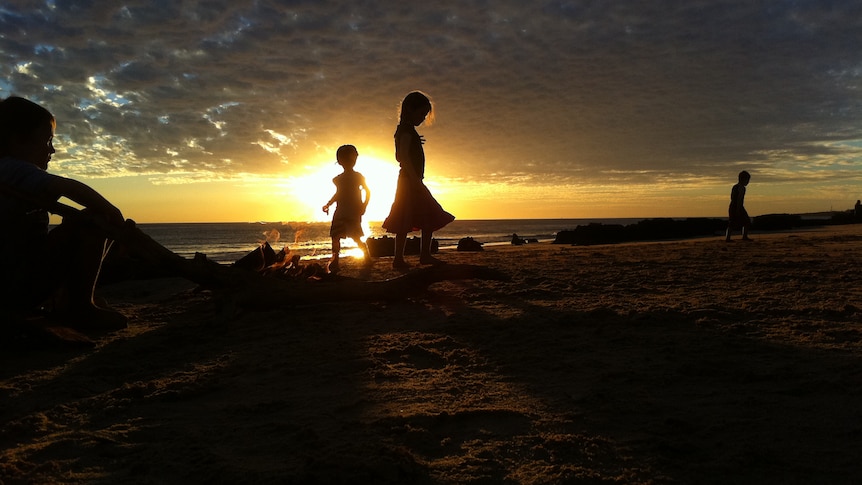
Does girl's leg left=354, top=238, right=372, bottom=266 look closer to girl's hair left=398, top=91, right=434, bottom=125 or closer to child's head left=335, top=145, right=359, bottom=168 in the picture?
child's head left=335, top=145, right=359, bottom=168

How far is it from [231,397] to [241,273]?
214 centimetres

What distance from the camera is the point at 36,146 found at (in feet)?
10.9

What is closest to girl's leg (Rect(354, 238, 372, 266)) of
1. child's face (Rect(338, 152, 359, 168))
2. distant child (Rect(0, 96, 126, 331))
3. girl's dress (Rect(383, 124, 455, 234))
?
child's face (Rect(338, 152, 359, 168))

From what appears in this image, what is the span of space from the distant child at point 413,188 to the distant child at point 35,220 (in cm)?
371

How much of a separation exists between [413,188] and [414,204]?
21 cm

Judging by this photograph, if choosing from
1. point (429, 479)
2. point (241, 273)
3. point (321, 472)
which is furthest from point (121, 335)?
point (429, 479)

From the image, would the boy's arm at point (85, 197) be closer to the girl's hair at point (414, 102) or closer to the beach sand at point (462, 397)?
the beach sand at point (462, 397)

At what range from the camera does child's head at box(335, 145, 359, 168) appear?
8.11 meters

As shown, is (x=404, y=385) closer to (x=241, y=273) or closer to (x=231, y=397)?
(x=231, y=397)

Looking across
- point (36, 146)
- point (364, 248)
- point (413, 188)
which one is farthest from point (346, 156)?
point (36, 146)

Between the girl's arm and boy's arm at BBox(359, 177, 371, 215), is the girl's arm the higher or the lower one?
the higher one

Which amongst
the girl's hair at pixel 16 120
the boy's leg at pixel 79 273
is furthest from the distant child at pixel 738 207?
the girl's hair at pixel 16 120

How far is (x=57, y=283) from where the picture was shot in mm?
3525

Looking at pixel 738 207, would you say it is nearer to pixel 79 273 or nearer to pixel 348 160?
pixel 348 160
